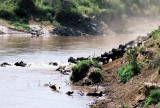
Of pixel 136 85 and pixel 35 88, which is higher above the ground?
pixel 136 85

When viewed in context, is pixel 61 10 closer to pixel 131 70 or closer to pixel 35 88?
pixel 35 88

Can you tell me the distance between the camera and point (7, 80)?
91.5ft

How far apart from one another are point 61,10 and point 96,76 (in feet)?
212

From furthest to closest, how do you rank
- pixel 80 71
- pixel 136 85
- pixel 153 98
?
pixel 80 71, pixel 136 85, pixel 153 98

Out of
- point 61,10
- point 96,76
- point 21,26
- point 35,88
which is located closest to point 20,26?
point 21,26

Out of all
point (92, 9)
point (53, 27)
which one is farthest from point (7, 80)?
point (92, 9)

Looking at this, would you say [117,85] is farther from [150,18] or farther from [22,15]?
[150,18]

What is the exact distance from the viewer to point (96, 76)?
1041 inches

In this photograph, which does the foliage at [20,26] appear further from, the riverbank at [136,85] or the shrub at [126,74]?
the shrub at [126,74]

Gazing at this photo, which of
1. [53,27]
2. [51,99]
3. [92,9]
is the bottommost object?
[51,99]

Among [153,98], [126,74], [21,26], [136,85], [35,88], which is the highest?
[21,26]

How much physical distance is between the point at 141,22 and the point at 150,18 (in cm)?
818

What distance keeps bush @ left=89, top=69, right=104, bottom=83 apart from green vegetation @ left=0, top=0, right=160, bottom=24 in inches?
2167

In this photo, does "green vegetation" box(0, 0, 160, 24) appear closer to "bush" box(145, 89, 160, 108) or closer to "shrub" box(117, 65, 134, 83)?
"shrub" box(117, 65, 134, 83)
